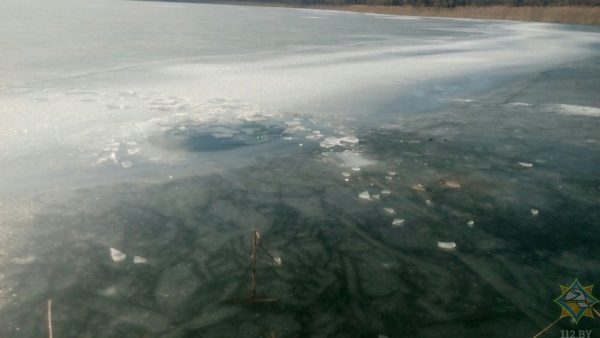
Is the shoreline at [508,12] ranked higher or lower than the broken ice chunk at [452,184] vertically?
higher

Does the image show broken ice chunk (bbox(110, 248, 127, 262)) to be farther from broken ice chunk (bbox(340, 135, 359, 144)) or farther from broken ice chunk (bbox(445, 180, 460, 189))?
broken ice chunk (bbox(340, 135, 359, 144))

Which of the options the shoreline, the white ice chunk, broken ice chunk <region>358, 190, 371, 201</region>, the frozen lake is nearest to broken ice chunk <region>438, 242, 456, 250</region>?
the frozen lake

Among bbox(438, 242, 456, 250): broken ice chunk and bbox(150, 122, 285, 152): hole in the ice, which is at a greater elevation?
bbox(150, 122, 285, 152): hole in the ice

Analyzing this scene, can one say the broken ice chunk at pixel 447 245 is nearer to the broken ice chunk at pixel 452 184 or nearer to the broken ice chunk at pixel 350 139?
the broken ice chunk at pixel 452 184

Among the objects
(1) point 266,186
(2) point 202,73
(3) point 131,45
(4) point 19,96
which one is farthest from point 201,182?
(3) point 131,45

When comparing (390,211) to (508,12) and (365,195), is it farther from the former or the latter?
(508,12)

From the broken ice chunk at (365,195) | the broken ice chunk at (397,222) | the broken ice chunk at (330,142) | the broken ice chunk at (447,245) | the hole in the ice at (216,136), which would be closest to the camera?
the broken ice chunk at (447,245)

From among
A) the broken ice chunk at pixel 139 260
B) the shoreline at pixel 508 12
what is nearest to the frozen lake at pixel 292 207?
the broken ice chunk at pixel 139 260
